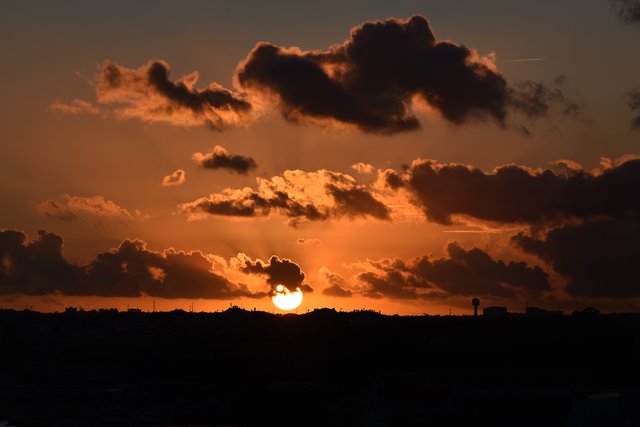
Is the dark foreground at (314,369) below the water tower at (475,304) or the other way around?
below

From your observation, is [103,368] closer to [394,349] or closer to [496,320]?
[394,349]

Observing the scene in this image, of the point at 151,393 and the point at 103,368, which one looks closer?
the point at 151,393

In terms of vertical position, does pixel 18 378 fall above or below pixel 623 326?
below

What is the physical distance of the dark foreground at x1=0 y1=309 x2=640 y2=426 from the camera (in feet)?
157

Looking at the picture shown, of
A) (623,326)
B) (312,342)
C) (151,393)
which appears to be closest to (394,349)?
(312,342)

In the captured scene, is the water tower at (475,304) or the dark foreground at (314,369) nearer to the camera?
the dark foreground at (314,369)

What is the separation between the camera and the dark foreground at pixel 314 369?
4781 centimetres

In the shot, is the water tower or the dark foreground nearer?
the dark foreground

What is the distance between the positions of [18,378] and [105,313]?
29.9 m

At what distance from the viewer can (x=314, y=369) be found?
97.9 m

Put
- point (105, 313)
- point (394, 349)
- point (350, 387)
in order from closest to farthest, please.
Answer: point (350, 387) < point (394, 349) < point (105, 313)

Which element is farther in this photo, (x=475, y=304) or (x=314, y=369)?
(x=475, y=304)

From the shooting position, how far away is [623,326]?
100188 millimetres

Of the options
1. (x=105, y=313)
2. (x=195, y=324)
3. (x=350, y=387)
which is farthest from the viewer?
(x=105, y=313)
